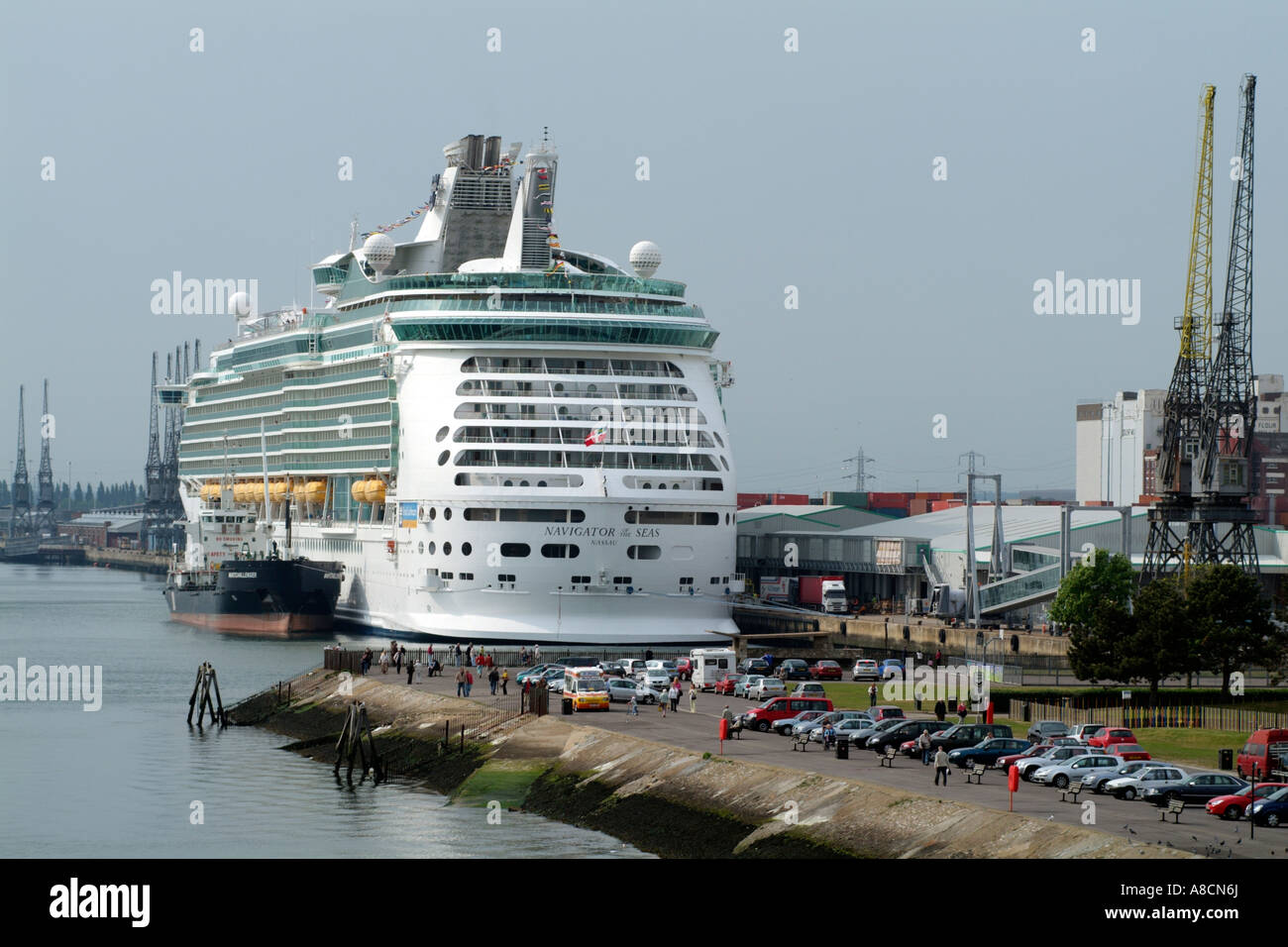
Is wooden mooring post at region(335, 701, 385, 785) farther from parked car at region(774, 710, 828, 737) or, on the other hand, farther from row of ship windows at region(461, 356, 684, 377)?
row of ship windows at region(461, 356, 684, 377)

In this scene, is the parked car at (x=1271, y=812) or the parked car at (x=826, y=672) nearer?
the parked car at (x=1271, y=812)

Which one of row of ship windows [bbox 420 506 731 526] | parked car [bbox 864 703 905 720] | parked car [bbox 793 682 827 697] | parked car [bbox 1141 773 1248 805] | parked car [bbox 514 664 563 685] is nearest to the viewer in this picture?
parked car [bbox 1141 773 1248 805]

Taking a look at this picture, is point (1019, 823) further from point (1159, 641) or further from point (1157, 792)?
point (1159, 641)

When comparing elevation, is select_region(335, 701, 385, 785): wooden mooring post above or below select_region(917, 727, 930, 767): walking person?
below

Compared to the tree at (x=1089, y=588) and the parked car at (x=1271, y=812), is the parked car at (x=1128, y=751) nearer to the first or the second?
the parked car at (x=1271, y=812)

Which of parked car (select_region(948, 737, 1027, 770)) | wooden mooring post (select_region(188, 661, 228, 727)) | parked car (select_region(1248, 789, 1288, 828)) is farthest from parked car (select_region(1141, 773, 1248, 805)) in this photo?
wooden mooring post (select_region(188, 661, 228, 727))

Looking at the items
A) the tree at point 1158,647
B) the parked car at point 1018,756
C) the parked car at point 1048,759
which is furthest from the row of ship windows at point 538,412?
the parked car at point 1048,759
